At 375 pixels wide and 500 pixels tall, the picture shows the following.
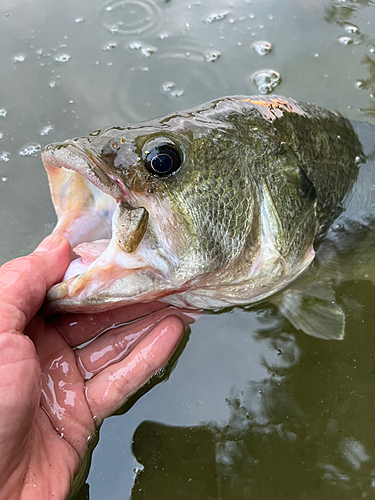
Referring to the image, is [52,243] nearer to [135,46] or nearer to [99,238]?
[99,238]

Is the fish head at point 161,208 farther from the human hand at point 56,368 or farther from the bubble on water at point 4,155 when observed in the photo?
the bubble on water at point 4,155

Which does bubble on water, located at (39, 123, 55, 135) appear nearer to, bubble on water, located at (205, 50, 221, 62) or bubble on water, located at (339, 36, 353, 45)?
bubble on water, located at (205, 50, 221, 62)

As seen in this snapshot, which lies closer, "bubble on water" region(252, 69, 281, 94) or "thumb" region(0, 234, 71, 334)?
"thumb" region(0, 234, 71, 334)

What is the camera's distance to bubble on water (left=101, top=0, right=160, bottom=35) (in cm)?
324

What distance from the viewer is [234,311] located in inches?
88.5

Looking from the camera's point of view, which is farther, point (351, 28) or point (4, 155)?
point (351, 28)

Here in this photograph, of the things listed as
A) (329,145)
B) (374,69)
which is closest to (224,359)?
(329,145)

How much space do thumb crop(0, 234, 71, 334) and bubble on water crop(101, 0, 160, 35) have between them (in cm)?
235

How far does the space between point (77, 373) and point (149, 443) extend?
0.52 metres

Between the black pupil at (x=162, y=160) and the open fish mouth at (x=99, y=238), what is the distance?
133 mm

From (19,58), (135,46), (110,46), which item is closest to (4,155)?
(19,58)

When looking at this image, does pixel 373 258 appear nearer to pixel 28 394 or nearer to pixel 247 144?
pixel 247 144

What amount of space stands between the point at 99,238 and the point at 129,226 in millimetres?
479

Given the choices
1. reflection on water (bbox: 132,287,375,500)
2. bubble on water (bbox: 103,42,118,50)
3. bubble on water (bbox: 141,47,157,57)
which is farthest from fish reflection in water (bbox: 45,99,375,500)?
bubble on water (bbox: 103,42,118,50)
